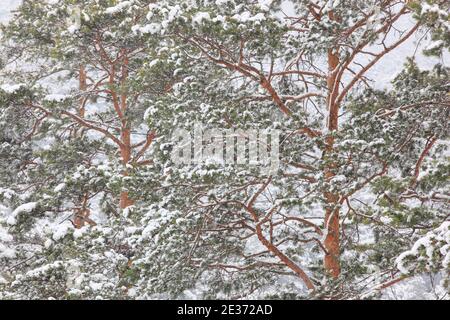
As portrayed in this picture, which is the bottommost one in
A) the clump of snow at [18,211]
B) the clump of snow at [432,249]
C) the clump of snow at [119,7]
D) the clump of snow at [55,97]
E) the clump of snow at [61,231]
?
the clump of snow at [432,249]

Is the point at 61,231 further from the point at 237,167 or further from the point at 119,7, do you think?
the point at 119,7

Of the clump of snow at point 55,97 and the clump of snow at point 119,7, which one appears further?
the clump of snow at point 55,97

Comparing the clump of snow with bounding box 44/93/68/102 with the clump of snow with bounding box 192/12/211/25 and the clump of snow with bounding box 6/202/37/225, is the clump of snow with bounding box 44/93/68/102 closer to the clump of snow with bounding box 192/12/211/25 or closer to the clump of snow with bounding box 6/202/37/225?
the clump of snow with bounding box 6/202/37/225

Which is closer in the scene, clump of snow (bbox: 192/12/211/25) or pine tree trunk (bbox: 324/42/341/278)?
clump of snow (bbox: 192/12/211/25)

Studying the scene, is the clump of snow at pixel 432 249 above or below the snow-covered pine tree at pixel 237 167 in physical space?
below

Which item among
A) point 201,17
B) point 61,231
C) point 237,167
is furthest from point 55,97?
point 237,167

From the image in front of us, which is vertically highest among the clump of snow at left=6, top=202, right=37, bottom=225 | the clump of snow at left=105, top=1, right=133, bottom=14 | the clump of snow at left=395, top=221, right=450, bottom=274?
the clump of snow at left=105, top=1, right=133, bottom=14

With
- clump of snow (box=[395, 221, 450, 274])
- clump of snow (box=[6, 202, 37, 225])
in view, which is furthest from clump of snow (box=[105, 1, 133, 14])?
clump of snow (box=[395, 221, 450, 274])

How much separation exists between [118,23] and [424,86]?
493 centimetres

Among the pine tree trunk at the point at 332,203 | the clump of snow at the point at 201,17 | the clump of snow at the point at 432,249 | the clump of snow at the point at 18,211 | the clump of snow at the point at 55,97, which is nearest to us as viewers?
the clump of snow at the point at 432,249

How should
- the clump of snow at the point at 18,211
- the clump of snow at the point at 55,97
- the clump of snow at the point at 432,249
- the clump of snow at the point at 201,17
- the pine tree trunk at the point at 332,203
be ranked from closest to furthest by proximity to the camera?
the clump of snow at the point at 432,249
the clump of snow at the point at 201,17
the pine tree trunk at the point at 332,203
the clump of snow at the point at 18,211
the clump of snow at the point at 55,97

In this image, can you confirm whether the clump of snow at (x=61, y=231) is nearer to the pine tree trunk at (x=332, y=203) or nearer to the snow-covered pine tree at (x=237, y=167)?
the snow-covered pine tree at (x=237, y=167)

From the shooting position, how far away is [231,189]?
736 centimetres

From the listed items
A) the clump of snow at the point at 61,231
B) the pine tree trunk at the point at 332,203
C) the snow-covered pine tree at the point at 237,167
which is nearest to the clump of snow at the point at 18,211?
the snow-covered pine tree at the point at 237,167
